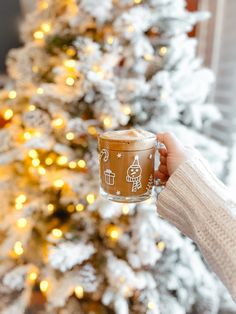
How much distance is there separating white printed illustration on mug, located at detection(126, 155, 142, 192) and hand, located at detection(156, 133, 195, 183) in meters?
0.10

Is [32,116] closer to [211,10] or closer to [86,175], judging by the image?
[86,175]

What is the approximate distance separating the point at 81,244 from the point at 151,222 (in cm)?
28

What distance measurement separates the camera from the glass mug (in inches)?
26.8

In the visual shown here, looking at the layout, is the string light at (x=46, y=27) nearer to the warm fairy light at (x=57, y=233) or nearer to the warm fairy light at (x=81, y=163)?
the warm fairy light at (x=81, y=163)

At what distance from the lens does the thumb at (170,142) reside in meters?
0.76

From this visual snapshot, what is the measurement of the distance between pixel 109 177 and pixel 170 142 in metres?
0.17

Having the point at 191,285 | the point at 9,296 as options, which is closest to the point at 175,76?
the point at 191,285

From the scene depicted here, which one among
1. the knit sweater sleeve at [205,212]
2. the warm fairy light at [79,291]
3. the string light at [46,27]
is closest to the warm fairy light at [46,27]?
the string light at [46,27]

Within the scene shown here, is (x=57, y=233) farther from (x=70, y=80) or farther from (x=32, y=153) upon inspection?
(x=70, y=80)

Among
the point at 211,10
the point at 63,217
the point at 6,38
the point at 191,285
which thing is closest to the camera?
the point at 191,285

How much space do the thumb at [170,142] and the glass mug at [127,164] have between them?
67 mm

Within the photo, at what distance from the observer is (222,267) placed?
1.90 feet

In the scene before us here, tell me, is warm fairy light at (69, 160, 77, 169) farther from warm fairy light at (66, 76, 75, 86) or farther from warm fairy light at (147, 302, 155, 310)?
warm fairy light at (147, 302, 155, 310)

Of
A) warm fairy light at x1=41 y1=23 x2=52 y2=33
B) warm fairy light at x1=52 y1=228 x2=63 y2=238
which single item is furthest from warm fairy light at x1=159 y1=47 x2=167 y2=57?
warm fairy light at x1=52 y1=228 x2=63 y2=238
